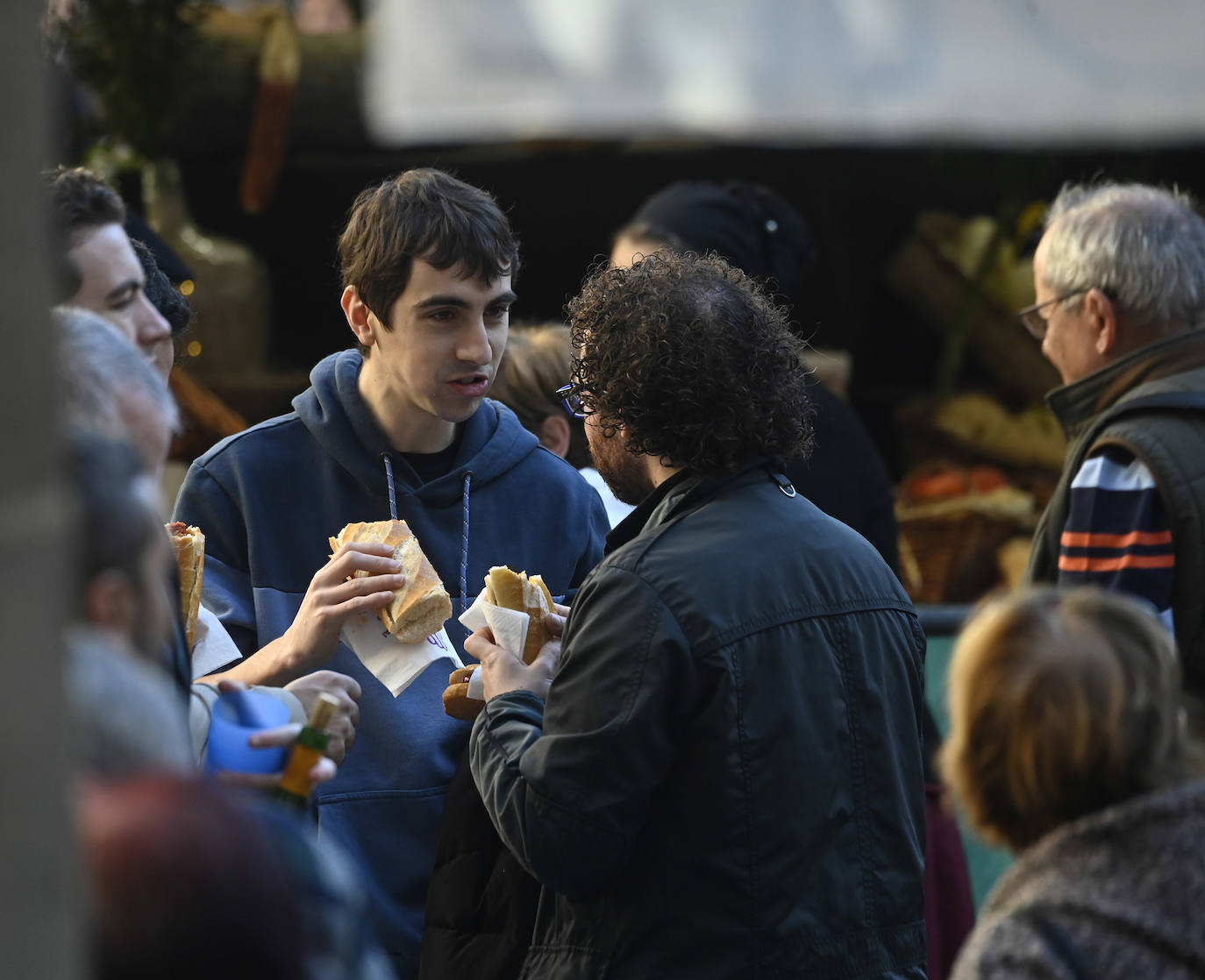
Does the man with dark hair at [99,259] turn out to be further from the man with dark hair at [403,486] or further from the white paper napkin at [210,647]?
the man with dark hair at [403,486]

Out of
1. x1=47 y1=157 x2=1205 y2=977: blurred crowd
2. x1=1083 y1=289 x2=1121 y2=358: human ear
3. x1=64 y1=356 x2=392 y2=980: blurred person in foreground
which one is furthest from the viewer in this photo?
x1=1083 y1=289 x2=1121 y2=358: human ear

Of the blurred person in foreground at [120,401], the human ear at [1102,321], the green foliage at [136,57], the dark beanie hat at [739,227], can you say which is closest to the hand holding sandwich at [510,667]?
the blurred person in foreground at [120,401]

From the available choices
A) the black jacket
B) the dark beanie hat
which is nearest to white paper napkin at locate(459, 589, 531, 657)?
the black jacket

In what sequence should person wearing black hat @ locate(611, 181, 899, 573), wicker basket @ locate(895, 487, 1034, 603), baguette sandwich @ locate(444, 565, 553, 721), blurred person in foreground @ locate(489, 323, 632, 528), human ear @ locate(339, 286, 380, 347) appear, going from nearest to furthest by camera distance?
baguette sandwich @ locate(444, 565, 553, 721)
human ear @ locate(339, 286, 380, 347)
blurred person in foreground @ locate(489, 323, 632, 528)
person wearing black hat @ locate(611, 181, 899, 573)
wicker basket @ locate(895, 487, 1034, 603)

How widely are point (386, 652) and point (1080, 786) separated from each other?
1.27m

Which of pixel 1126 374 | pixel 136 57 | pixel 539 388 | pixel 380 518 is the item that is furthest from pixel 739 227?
pixel 136 57

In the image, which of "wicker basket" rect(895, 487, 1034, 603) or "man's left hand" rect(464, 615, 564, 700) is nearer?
"man's left hand" rect(464, 615, 564, 700)

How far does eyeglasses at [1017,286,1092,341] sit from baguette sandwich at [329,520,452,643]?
1515 millimetres

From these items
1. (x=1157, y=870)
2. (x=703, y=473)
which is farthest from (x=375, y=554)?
(x=1157, y=870)

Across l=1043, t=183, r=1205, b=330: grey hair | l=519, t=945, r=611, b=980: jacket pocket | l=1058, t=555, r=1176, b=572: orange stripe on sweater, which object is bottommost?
l=519, t=945, r=611, b=980: jacket pocket

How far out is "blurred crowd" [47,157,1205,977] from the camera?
1188 millimetres

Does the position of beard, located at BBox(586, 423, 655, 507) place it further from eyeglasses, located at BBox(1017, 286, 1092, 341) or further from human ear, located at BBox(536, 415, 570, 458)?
eyeglasses, located at BBox(1017, 286, 1092, 341)

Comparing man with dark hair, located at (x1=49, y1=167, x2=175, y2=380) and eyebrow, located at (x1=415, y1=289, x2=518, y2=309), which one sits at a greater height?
man with dark hair, located at (x1=49, y1=167, x2=175, y2=380)

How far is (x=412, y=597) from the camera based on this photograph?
237 cm
